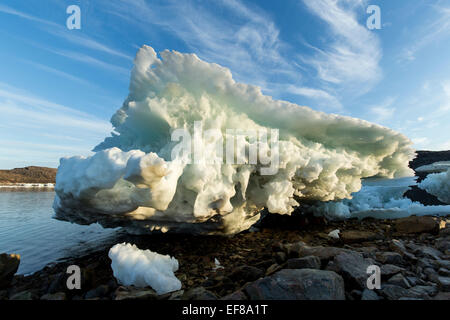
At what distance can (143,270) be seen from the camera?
359 centimetres

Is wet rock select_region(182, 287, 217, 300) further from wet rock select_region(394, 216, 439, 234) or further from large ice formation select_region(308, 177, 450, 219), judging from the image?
large ice formation select_region(308, 177, 450, 219)

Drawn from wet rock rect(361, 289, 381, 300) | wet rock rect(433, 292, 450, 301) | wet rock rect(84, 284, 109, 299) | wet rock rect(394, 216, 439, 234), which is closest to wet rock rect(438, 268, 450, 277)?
wet rock rect(433, 292, 450, 301)

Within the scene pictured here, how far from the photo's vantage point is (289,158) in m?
5.03

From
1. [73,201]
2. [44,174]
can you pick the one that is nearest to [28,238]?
[73,201]

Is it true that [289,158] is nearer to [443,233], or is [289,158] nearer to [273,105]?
[273,105]

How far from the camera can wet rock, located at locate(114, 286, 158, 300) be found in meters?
3.02

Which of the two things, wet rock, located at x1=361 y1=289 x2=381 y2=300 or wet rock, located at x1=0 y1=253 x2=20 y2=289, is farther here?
wet rock, located at x1=0 y1=253 x2=20 y2=289

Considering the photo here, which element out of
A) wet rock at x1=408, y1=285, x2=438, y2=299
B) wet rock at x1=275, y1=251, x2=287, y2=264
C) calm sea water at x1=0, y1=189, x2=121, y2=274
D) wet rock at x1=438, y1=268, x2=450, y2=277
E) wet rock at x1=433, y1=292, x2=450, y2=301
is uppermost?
wet rock at x1=438, y1=268, x2=450, y2=277

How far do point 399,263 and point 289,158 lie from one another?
2.54 m

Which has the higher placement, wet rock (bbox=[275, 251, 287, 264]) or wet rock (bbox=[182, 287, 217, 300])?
wet rock (bbox=[275, 251, 287, 264])

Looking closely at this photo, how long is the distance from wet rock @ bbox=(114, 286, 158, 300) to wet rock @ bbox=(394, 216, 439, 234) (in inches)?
251

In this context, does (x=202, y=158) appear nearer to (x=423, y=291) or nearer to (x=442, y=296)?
(x=423, y=291)

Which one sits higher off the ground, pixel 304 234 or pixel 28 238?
pixel 304 234
